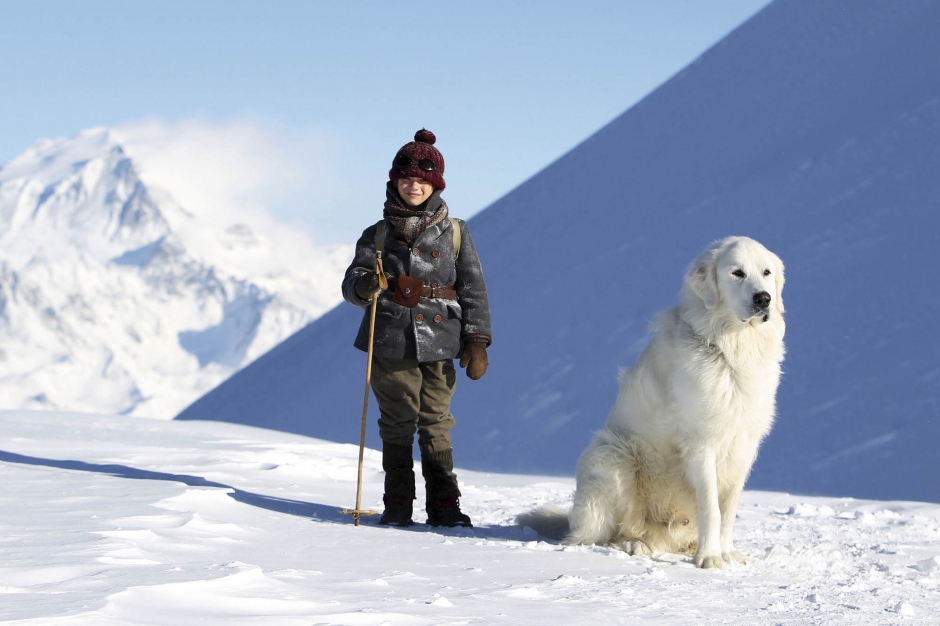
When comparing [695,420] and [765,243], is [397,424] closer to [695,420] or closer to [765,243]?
[695,420]

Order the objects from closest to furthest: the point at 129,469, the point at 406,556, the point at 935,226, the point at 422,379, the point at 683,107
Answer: the point at 406,556 < the point at 422,379 < the point at 129,469 < the point at 935,226 < the point at 683,107

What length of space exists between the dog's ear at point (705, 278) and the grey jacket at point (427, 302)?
0.95m

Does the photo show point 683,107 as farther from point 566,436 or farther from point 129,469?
point 129,469

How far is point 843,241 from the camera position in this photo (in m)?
9.13

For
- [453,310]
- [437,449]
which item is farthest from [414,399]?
[453,310]

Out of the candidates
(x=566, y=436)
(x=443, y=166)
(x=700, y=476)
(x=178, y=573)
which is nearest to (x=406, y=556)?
(x=178, y=573)

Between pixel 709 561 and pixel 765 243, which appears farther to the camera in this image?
pixel 765 243

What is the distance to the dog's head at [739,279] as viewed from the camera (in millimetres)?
3412

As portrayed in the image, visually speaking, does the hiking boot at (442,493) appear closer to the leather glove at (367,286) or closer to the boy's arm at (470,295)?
the boy's arm at (470,295)

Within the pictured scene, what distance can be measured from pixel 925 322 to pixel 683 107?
7401 mm

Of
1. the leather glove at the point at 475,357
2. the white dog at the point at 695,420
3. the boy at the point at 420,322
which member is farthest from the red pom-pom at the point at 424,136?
the white dog at the point at 695,420

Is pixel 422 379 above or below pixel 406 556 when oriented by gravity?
above

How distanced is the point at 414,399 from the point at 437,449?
0.86ft

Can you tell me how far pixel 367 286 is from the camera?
3.93 metres
